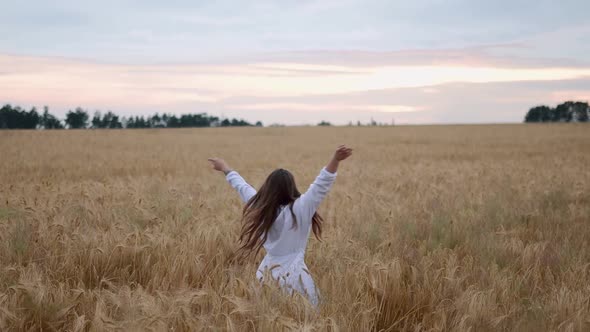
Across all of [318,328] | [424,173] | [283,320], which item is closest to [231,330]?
[283,320]

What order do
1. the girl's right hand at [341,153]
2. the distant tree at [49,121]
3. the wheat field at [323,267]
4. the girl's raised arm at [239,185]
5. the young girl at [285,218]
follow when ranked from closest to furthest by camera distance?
1. the wheat field at [323,267]
2. the girl's right hand at [341,153]
3. the young girl at [285,218]
4. the girl's raised arm at [239,185]
5. the distant tree at [49,121]

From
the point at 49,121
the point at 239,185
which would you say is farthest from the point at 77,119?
the point at 239,185

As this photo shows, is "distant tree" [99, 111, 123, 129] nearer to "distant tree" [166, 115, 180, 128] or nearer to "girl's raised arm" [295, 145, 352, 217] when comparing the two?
"distant tree" [166, 115, 180, 128]

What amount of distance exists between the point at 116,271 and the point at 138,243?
17.5 inches

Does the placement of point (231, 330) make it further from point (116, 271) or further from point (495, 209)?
point (495, 209)

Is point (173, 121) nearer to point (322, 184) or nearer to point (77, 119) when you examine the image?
point (77, 119)

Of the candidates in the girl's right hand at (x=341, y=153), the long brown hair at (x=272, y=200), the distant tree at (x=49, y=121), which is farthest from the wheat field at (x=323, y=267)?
the distant tree at (x=49, y=121)

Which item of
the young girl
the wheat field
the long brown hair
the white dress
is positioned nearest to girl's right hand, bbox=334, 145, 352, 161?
the young girl

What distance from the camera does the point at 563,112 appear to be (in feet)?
283

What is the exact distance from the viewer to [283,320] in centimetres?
233

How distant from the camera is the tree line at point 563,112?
8331cm

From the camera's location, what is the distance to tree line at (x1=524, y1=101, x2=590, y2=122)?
83312 mm

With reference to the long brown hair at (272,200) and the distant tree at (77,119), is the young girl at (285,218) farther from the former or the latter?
the distant tree at (77,119)

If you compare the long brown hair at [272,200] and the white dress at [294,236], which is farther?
the long brown hair at [272,200]
